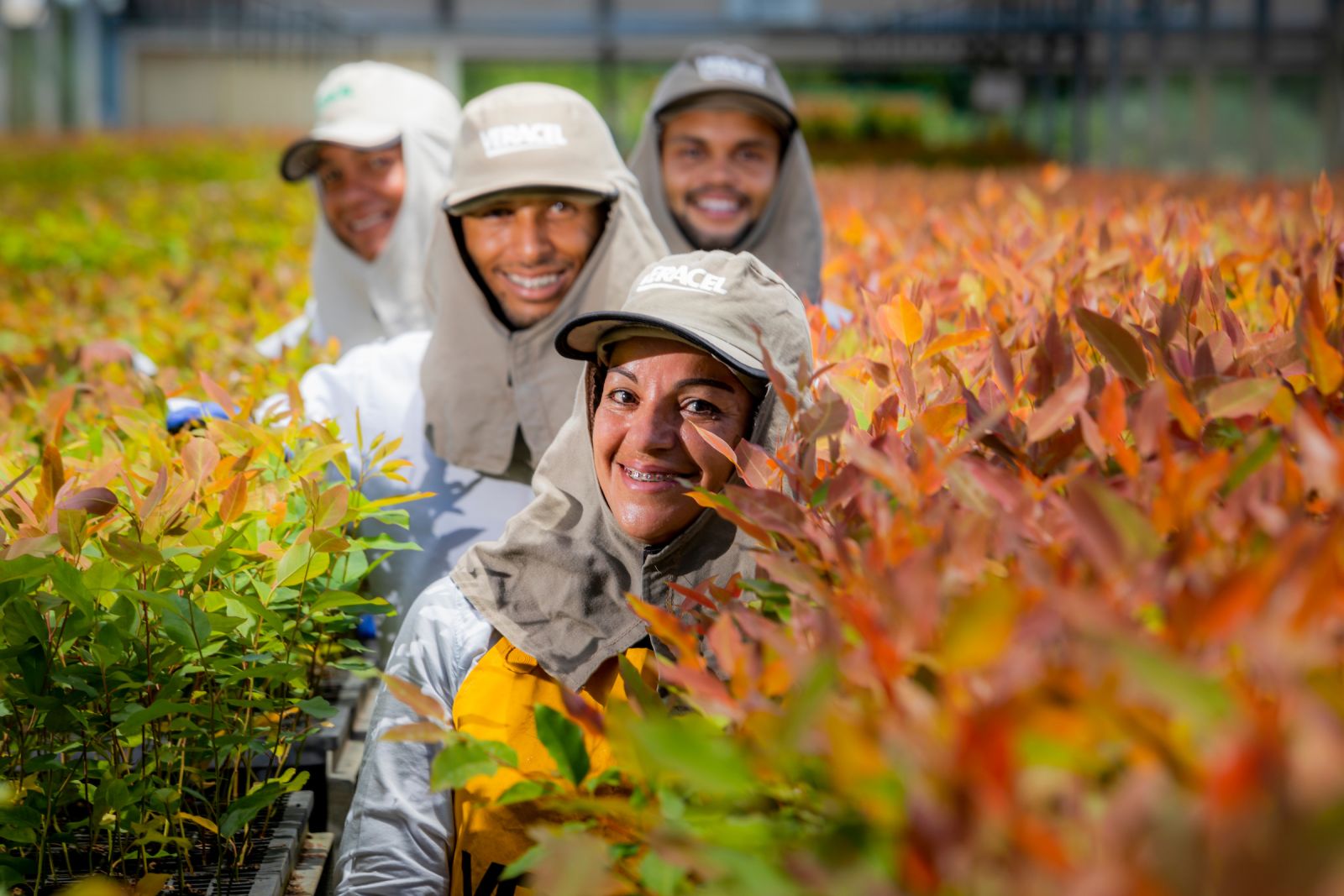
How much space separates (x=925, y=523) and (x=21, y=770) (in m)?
1.40

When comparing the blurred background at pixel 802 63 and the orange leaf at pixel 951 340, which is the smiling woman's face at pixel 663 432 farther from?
the blurred background at pixel 802 63

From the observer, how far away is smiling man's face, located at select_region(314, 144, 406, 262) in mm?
4613

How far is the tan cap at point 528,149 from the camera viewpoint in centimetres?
325

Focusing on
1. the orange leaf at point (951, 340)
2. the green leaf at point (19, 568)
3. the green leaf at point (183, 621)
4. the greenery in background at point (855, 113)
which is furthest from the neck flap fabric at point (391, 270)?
the greenery in background at point (855, 113)

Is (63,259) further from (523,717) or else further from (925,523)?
(925,523)

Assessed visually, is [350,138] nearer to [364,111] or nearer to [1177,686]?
[364,111]

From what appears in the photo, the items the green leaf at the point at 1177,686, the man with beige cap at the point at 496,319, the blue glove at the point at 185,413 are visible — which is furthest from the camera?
the man with beige cap at the point at 496,319

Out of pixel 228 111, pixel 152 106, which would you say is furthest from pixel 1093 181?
pixel 152 106

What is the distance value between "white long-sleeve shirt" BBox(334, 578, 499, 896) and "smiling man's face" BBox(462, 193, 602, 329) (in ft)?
4.15

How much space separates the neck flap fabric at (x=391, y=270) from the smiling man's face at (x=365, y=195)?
4 cm

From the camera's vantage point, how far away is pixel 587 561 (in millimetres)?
2090

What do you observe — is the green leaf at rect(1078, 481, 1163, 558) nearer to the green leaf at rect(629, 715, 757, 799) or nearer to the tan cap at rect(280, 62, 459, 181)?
the green leaf at rect(629, 715, 757, 799)

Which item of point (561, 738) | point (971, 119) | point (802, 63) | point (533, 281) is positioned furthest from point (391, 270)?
point (802, 63)

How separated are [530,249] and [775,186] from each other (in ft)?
4.05
